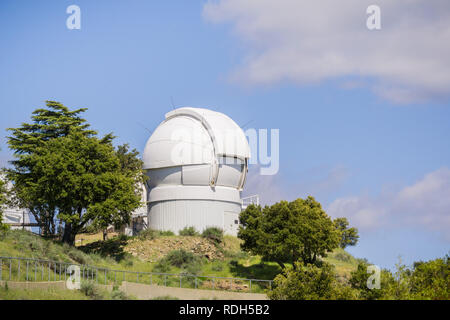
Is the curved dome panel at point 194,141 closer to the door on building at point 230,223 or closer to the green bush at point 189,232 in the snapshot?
the door on building at point 230,223

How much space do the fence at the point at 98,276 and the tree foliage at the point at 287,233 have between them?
2.55m

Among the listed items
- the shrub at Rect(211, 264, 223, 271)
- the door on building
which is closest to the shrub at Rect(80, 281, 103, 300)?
the shrub at Rect(211, 264, 223, 271)

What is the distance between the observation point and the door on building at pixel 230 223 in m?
48.7

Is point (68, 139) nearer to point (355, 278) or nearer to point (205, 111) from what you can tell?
point (205, 111)

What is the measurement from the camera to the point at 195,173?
156 ft

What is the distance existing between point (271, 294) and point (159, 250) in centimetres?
1549

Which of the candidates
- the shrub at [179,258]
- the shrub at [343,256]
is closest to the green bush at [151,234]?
the shrub at [179,258]

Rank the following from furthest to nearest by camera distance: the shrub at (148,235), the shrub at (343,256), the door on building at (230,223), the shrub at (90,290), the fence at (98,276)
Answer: the shrub at (343,256), the door on building at (230,223), the shrub at (148,235), the fence at (98,276), the shrub at (90,290)

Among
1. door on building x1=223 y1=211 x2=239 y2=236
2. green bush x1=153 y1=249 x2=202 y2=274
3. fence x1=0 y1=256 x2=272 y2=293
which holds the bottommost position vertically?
fence x1=0 y1=256 x2=272 y2=293

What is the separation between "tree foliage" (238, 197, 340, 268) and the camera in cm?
3728

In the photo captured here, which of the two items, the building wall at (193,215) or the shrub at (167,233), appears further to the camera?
the building wall at (193,215)

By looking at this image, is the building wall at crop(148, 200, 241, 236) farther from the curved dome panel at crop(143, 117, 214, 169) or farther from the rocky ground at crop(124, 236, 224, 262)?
the curved dome panel at crop(143, 117, 214, 169)

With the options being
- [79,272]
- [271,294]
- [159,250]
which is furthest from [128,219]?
[271,294]

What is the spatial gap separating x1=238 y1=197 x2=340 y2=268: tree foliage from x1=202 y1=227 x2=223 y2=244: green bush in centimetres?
535
